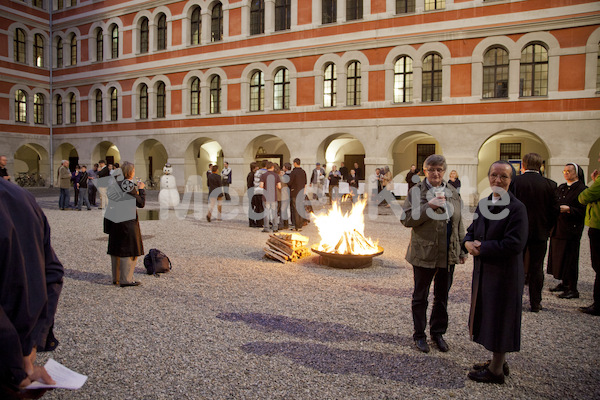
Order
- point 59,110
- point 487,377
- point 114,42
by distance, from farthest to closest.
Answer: point 59,110 < point 114,42 < point 487,377

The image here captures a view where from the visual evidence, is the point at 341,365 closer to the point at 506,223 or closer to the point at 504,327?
the point at 504,327

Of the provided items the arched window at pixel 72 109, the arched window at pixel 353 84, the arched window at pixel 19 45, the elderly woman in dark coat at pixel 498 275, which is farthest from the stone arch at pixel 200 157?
the elderly woman in dark coat at pixel 498 275

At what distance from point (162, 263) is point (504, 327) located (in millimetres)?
5746

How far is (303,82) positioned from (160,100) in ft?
35.6

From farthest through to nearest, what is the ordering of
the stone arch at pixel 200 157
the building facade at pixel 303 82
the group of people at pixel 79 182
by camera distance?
the stone arch at pixel 200 157
the building facade at pixel 303 82
the group of people at pixel 79 182

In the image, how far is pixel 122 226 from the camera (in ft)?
21.8

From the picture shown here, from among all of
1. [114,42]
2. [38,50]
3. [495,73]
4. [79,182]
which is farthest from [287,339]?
[38,50]

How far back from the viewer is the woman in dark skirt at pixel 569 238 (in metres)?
6.27

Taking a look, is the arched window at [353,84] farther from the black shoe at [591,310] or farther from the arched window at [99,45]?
the arched window at [99,45]

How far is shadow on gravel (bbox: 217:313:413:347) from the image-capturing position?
15.6 ft

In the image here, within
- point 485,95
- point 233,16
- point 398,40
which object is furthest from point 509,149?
point 233,16

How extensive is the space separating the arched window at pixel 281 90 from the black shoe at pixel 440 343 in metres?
20.3

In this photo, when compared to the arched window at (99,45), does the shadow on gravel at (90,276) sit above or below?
below

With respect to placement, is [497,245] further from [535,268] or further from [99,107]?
[99,107]
